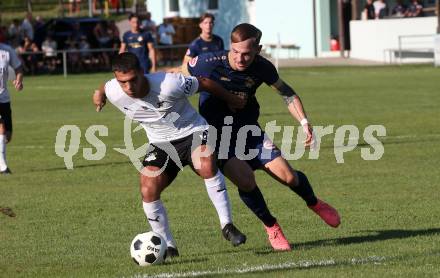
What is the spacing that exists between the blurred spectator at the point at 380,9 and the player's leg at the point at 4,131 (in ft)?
99.7

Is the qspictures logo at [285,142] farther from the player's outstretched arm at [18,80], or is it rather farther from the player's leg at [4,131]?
the player's outstretched arm at [18,80]

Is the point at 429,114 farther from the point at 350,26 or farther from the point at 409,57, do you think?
the point at 350,26

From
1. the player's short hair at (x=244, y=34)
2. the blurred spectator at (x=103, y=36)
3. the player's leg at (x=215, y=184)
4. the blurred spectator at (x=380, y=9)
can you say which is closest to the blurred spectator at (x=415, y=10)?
the blurred spectator at (x=380, y=9)

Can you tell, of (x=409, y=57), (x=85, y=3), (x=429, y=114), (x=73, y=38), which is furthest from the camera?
(x=85, y=3)

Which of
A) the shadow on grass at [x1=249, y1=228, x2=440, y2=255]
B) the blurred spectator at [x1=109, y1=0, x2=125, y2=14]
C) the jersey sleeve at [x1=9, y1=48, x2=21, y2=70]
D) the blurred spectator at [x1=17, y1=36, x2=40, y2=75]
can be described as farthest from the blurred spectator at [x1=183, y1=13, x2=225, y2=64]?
the blurred spectator at [x1=109, y1=0, x2=125, y2=14]

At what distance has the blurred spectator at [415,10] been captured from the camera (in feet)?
144

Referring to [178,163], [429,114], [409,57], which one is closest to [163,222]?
[178,163]

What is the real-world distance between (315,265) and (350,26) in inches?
1501

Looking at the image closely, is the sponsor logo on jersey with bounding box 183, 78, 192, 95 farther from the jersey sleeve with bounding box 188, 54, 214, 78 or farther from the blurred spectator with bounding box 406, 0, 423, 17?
the blurred spectator with bounding box 406, 0, 423, 17

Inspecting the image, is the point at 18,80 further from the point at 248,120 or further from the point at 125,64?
the point at 125,64

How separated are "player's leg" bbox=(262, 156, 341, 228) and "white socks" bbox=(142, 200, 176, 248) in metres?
0.95

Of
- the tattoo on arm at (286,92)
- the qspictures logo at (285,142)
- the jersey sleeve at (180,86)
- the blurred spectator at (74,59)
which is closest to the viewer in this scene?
the jersey sleeve at (180,86)

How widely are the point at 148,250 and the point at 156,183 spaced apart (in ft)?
2.19

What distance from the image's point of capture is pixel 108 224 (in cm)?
1093
